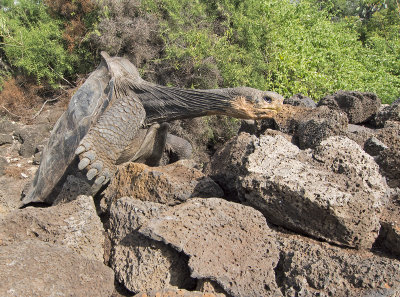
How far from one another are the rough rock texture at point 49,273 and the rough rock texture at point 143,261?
0.09m

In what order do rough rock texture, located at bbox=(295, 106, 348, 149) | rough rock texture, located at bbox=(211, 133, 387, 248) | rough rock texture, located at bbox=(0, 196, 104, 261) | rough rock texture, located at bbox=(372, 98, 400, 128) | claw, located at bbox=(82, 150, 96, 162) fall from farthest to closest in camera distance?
rough rock texture, located at bbox=(372, 98, 400, 128), claw, located at bbox=(82, 150, 96, 162), rough rock texture, located at bbox=(295, 106, 348, 149), rough rock texture, located at bbox=(0, 196, 104, 261), rough rock texture, located at bbox=(211, 133, 387, 248)

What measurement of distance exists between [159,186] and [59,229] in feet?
1.73

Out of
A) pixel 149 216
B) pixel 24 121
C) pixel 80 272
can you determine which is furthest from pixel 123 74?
pixel 24 121

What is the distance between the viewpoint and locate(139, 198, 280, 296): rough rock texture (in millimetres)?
1327

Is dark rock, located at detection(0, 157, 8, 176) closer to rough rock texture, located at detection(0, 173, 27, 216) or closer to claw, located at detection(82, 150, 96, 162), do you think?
rough rock texture, located at detection(0, 173, 27, 216)

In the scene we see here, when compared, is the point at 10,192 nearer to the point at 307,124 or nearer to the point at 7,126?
the point at 7,126

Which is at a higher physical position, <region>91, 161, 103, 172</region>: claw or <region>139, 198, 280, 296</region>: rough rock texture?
<region>139, 198, 280, 296</region>: rough rock texture

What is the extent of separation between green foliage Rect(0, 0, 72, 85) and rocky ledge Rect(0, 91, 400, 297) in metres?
7.37

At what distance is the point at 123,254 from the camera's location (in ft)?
Answer: 5.10

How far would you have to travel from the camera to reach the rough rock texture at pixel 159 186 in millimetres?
1788

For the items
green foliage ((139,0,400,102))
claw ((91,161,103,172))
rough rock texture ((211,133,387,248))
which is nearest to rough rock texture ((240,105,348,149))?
rough rock texture ((211,133,387,248))

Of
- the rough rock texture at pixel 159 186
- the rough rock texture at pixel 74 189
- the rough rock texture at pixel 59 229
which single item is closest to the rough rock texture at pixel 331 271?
the rough rock texture at pixel 159 186

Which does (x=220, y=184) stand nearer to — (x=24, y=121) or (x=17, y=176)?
(x=17, y=176)

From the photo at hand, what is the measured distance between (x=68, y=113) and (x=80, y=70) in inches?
228
